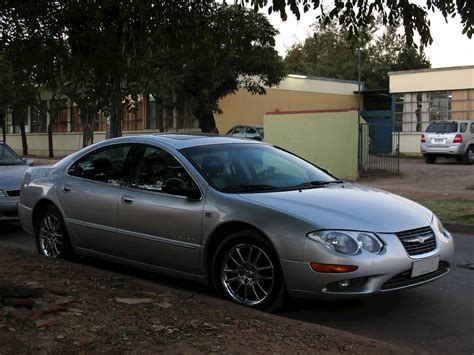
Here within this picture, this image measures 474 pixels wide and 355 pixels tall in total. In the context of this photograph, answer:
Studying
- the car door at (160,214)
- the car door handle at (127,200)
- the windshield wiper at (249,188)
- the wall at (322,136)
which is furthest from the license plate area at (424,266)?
the wall at (322,136)

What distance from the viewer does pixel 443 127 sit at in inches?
949

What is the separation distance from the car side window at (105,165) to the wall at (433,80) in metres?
27.6

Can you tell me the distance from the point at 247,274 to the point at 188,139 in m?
1.75

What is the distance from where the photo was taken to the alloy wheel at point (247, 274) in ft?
15.8

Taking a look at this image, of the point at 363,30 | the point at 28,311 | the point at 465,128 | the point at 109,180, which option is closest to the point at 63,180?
the point at 109,180

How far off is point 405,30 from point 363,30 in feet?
2.79

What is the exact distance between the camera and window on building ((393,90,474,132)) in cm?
3064

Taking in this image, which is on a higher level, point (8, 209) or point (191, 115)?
point (191, 115)

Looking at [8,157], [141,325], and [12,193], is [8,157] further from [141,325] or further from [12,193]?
[141,325]

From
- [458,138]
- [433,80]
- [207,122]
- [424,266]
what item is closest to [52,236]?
[424,266]

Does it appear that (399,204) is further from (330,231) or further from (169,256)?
(169,256)

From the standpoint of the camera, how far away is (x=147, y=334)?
Result: 152 inches

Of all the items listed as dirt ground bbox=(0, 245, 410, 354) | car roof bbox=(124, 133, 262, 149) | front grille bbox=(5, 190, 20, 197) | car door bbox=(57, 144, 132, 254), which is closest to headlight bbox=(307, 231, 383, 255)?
dirt ground bbox=(0, 245, 410, 354)

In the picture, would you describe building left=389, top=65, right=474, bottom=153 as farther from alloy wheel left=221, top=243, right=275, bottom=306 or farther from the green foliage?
alloy wheel left=221, top=243, right=275, bottom=306
